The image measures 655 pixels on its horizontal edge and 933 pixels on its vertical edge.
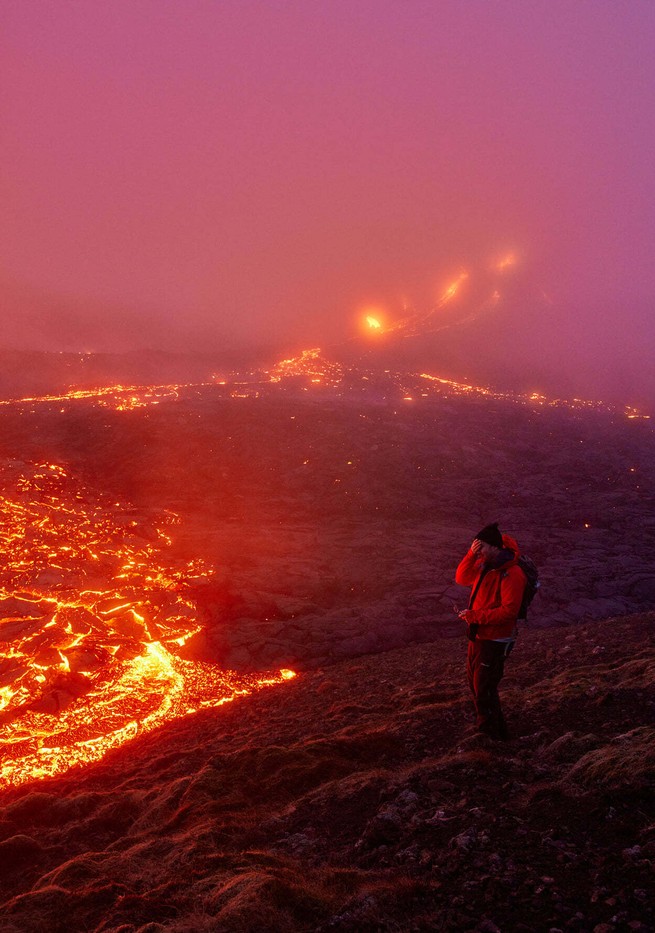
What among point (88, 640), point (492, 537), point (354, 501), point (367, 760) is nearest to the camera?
point (492, 537)

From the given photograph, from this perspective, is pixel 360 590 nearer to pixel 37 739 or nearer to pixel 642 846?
pixel 37 739

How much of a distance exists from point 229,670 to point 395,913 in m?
8.49

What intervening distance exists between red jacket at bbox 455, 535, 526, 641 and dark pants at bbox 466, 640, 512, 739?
148mm

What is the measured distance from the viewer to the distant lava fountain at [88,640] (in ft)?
29.7

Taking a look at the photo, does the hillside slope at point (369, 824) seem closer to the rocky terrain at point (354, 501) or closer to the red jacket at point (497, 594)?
the red jacket at point (497, 594)

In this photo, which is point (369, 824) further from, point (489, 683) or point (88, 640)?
point (88, 640)

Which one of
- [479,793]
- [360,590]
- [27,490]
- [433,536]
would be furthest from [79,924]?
[27,490]

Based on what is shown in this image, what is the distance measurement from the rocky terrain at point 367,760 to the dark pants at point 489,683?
0.25 meters

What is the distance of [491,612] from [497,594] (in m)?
0.21

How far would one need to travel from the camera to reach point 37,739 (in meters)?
8.77

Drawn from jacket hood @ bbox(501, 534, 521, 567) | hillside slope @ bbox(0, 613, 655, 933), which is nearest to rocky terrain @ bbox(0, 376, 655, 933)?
hillside slope @ bbox(0, 613, 655, 933)

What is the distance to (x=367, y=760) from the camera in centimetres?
604

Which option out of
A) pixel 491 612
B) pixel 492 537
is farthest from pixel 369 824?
pixel 492 537

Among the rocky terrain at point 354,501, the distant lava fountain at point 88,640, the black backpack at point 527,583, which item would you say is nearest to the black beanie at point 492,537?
the black backpack at point 527,583
